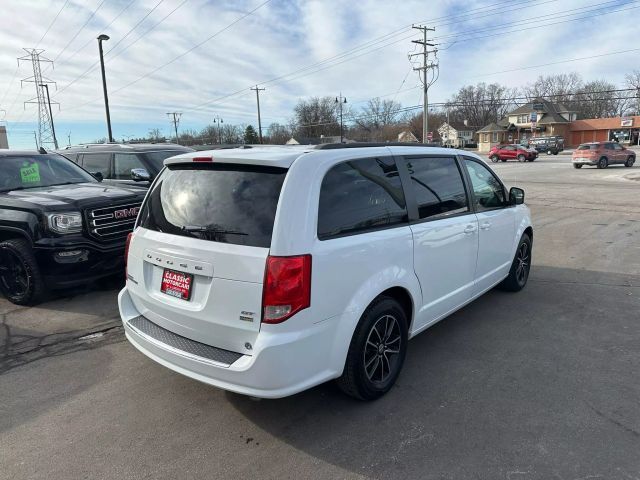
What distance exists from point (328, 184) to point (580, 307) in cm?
384

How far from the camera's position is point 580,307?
17.0 feet

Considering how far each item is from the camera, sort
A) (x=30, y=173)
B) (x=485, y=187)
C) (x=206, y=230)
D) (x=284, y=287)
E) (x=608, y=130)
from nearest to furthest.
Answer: (x=284, y=287)
(x=206, y=230)
(x=485, y=187)
(x=30, y=173)
(x=608, y=130)

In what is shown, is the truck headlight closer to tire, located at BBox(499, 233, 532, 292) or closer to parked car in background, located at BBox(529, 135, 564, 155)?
tire, located at BBox(499, 233, 532, 292)

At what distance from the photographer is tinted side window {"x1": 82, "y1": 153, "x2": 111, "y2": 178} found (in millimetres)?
9336

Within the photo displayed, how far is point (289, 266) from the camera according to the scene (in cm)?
264

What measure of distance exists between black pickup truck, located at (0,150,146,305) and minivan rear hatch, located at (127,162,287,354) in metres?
2.44

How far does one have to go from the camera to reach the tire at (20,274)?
528 centimetres

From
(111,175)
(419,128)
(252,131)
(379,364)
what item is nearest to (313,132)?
(252,131)

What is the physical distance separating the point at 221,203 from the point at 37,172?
5.10 metres

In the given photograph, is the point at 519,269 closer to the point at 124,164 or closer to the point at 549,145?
the point at 124,164

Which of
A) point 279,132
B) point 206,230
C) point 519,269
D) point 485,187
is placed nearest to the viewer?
point 206,230

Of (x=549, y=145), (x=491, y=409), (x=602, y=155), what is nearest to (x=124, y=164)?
(x=491, y=409)

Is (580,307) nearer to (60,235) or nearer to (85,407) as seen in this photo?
(85,407)

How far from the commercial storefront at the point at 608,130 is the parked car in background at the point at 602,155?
51.8 metres
